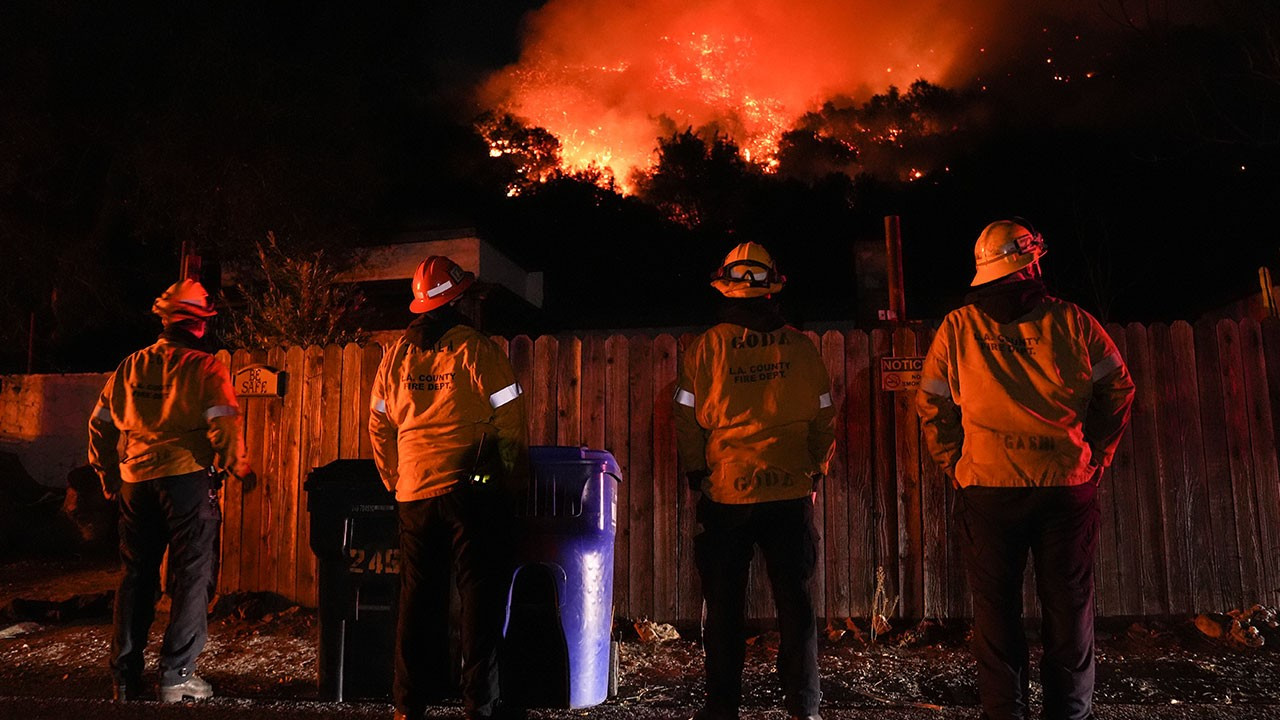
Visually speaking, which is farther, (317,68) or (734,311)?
(317,68)

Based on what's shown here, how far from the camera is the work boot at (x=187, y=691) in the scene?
4402 mm

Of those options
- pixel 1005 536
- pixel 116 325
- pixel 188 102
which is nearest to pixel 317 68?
pixel 188 102

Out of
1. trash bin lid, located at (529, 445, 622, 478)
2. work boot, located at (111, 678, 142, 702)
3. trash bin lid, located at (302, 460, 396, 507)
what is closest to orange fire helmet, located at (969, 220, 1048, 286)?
trash bin lid, located at (529, 445, 622, 478)

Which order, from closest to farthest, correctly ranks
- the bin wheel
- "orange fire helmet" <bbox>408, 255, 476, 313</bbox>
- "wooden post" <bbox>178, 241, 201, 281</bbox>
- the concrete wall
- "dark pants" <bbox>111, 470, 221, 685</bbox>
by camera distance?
"orange fire helmet" <bbox>408, 255, 476, 313</bbox> → the bin wheel → "dark pants" <bbox>111, 470, 221, 685</bbox> → "wooden post" <bbox>178, 241, 201, 281</bbox> → the concrete wall

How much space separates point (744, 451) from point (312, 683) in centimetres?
298

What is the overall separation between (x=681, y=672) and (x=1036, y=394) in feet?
8.98

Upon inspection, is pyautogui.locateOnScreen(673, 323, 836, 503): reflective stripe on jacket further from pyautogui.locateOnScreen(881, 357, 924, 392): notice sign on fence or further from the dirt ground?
pyautogui.locateOnScreen(881, 357, 924, 392): notice sign on fence

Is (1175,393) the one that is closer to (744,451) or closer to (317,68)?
(744,451)

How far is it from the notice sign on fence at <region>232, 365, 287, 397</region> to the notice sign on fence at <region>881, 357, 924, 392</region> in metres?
4.65

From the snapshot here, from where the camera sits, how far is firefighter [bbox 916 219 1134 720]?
11.1 ft

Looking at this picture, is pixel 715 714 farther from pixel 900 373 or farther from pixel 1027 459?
pixel 900 373

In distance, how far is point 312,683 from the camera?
15.7 ft

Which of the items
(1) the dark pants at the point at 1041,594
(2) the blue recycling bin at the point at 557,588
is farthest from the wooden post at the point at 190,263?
(1) the dark pants at the point at 1041,594

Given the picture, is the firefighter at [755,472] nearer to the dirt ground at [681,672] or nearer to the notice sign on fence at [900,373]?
the dirt ground at [681,672]
